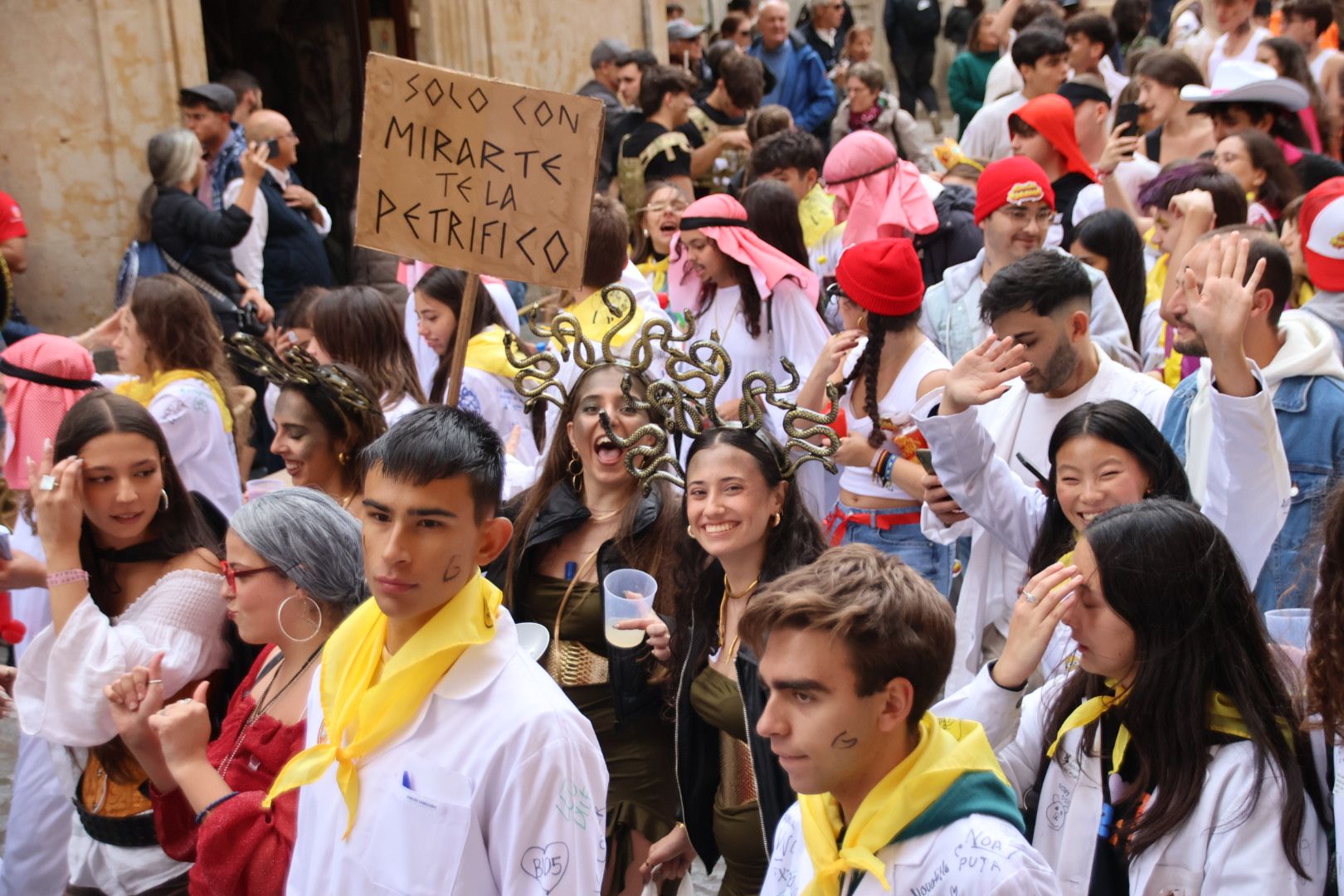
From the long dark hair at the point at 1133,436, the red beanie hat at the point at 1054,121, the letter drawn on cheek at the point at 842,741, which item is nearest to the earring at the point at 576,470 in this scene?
the long dark hair at the point at 1133,436

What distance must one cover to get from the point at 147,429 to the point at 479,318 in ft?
8.69

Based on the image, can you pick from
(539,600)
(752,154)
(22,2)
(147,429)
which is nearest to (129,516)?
(147,429)

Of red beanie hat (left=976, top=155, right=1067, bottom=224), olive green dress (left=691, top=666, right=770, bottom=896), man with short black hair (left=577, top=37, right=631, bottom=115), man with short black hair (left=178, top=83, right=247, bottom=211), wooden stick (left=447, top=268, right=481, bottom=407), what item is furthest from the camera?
man with short black hair (left=577, top=37, right=631, bottom=115)

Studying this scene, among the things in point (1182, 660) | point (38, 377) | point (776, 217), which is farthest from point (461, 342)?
point (776, 217)

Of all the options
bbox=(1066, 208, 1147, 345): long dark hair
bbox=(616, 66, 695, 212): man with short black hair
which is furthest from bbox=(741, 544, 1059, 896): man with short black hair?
bbox=(616, 66, 695, 212): man with short black hair

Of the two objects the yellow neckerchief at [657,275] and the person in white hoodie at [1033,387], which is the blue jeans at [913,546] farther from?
the yellow neckerchief at [657,275]

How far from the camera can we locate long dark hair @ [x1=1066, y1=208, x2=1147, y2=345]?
20.6 ft

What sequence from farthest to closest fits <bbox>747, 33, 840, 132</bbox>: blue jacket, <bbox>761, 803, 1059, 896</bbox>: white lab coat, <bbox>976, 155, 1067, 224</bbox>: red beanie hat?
<bbox>747, 33, 840, 132</bbox>: blue jacket
<bbox>976, 155, 1067, 224</bbox>: red beanie hat
<bbox>761, 803, 1059, 896</bbox>: white lab coat

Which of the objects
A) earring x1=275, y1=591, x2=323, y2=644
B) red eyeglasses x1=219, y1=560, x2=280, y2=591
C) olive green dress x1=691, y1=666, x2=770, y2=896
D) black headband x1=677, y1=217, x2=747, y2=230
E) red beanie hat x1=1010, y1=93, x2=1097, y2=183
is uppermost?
red beanie hat x1=1010, y1=93, x2=1097, y2=183

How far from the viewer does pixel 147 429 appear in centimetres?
419

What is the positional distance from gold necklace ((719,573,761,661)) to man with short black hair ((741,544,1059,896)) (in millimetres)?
1060

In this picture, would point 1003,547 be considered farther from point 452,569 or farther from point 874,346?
point 452,569

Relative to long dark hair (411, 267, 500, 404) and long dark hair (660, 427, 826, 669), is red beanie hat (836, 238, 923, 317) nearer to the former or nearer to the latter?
long dark hair (660, 427, 826, 669)

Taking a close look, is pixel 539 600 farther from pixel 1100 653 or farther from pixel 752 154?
pixel 752 154
